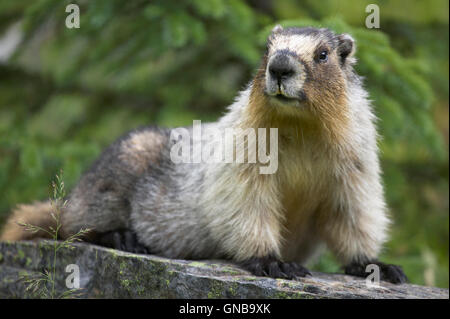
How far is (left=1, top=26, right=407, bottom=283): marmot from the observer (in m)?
5.45

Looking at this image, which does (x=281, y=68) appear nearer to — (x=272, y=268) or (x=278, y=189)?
(x=278, y=189)

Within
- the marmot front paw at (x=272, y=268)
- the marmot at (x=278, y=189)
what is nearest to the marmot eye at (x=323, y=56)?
the marmot at (x=278, y=189)

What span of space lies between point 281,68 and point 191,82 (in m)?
4.89

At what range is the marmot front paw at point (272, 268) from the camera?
5.48 meters

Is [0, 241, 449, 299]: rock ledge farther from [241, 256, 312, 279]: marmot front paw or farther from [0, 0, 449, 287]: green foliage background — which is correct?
[0, 0, 449, 287]: green foliage background

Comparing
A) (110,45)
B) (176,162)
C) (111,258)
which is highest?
(110,45)

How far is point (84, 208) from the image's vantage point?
6.97m

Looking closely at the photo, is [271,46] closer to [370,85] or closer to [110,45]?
[370,85]

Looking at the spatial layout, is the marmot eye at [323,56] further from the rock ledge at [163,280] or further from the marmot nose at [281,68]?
the rock ledge at [163,280]

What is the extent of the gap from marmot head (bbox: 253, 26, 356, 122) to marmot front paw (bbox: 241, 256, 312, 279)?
153 cm

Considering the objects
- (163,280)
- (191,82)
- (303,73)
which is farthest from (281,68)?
(191,82)

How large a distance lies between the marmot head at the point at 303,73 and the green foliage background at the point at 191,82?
1.69 m
